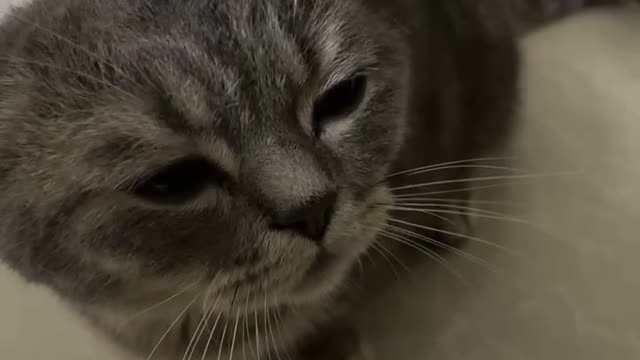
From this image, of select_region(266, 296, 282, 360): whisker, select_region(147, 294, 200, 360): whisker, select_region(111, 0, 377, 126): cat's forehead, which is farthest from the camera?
select_region(266, 296, 282, 360): whisker

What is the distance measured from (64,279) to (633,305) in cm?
73

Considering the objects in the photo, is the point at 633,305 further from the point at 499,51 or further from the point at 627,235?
the point at 499,51

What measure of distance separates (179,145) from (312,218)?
0.13 meters

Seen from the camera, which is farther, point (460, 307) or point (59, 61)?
point (460, 307)

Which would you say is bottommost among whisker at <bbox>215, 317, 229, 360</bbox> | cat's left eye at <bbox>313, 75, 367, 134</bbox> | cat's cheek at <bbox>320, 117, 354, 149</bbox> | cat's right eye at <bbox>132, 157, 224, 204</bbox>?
whisker at <bbox>215, 317, 229, 360</bbox>

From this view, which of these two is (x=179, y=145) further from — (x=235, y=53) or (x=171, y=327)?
(x=171, y=327)

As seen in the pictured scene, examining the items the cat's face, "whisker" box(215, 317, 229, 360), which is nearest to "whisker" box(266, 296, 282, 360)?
"whisker" box(215, 317, 229, 360)

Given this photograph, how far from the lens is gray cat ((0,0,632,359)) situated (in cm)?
65

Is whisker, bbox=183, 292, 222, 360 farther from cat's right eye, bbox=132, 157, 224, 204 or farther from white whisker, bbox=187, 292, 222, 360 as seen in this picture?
cat's right eye, bbox=132, 157, 224, 204

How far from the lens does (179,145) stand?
2.14ft

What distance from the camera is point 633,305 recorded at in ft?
3.48

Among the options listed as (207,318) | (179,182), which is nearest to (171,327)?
(207,318)

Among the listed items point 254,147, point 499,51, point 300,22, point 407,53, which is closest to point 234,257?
point 254,147

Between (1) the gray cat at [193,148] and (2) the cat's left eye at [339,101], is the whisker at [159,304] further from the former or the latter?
(2) the cat's left eye at [339,101]
